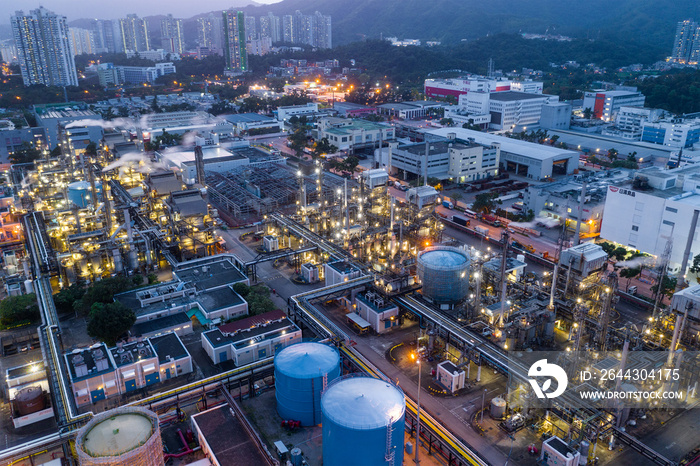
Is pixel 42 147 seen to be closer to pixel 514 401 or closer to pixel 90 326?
pixel 90 326

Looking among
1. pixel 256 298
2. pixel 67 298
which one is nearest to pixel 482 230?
pixel 256 298

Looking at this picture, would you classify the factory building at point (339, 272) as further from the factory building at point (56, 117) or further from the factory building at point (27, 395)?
the factory building at point (56, 117)

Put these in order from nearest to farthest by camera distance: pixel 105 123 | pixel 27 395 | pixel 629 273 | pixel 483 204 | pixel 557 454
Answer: pixel 557 454
pixel 27 395
pixel 629 273
pixel 483 204
pixel 105 123

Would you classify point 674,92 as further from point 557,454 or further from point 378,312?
point 557,454

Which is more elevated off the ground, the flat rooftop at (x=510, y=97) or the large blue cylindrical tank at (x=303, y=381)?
the flat rooftop at (x=510, y=97)

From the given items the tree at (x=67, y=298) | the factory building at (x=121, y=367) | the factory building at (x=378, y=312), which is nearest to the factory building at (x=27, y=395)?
the factory building at (x=121, y=367)

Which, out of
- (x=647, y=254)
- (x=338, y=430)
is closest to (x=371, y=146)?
(x=647, y=254)
